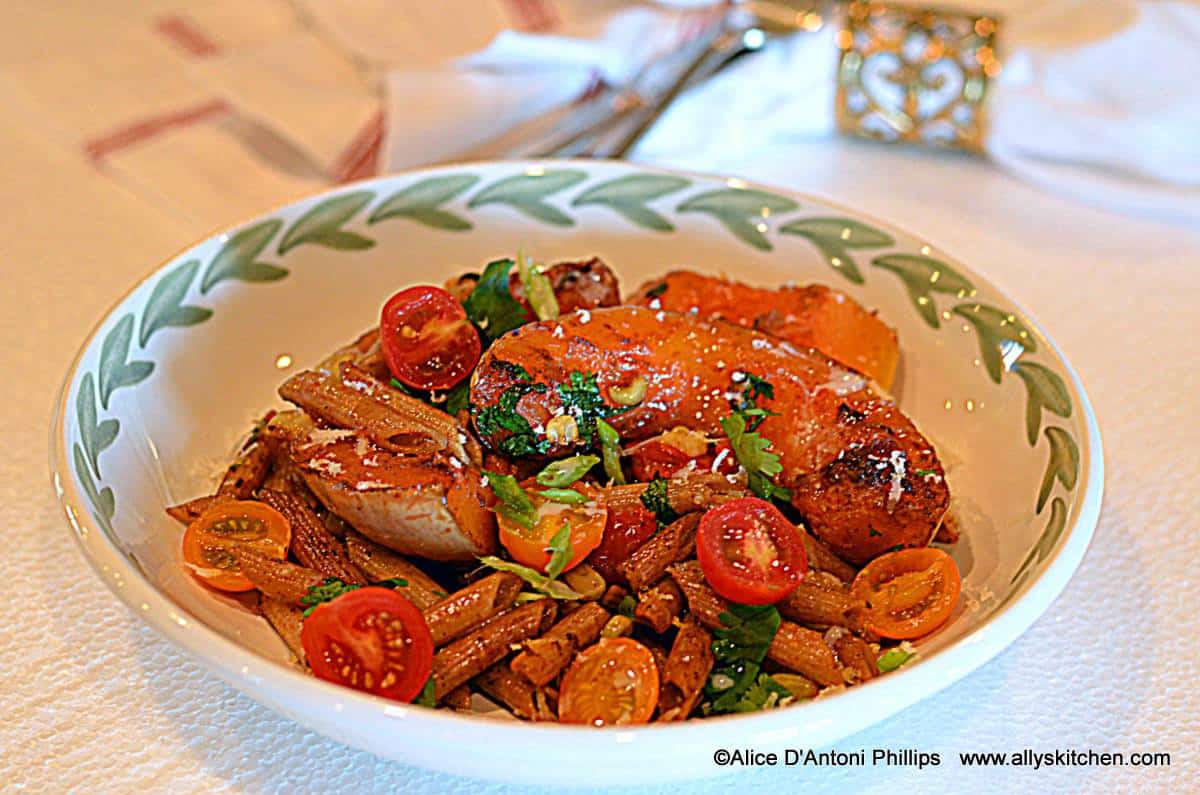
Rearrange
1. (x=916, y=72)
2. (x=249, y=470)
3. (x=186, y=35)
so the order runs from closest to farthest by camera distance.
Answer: (x=249, y=470) → (x=916, y=72) → (x=186, y=35)

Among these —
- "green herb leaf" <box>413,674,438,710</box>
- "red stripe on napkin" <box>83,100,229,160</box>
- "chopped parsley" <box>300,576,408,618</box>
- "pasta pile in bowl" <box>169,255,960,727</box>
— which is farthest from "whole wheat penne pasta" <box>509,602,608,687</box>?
"red stripe on napkin" <box>83,100,229,160</box>

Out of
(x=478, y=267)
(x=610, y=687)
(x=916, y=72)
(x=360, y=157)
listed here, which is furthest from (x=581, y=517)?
(x=916, y=72)

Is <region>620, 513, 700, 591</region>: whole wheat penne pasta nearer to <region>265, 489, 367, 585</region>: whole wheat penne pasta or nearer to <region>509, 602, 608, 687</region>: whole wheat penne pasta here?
<region>509, 602, 608, 687</region>: whole wheat penne pasta

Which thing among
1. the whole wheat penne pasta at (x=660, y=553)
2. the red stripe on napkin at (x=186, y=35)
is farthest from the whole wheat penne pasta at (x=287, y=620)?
the red stripe on napkin at (x=186, y=35)

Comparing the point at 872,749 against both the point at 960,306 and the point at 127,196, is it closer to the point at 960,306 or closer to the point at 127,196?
the point at 960,306

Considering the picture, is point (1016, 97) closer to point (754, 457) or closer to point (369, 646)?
point (754, 457)

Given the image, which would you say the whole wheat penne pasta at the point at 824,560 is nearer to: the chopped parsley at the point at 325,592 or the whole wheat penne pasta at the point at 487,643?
the whole wheat penne pasta at the point at 487,643
